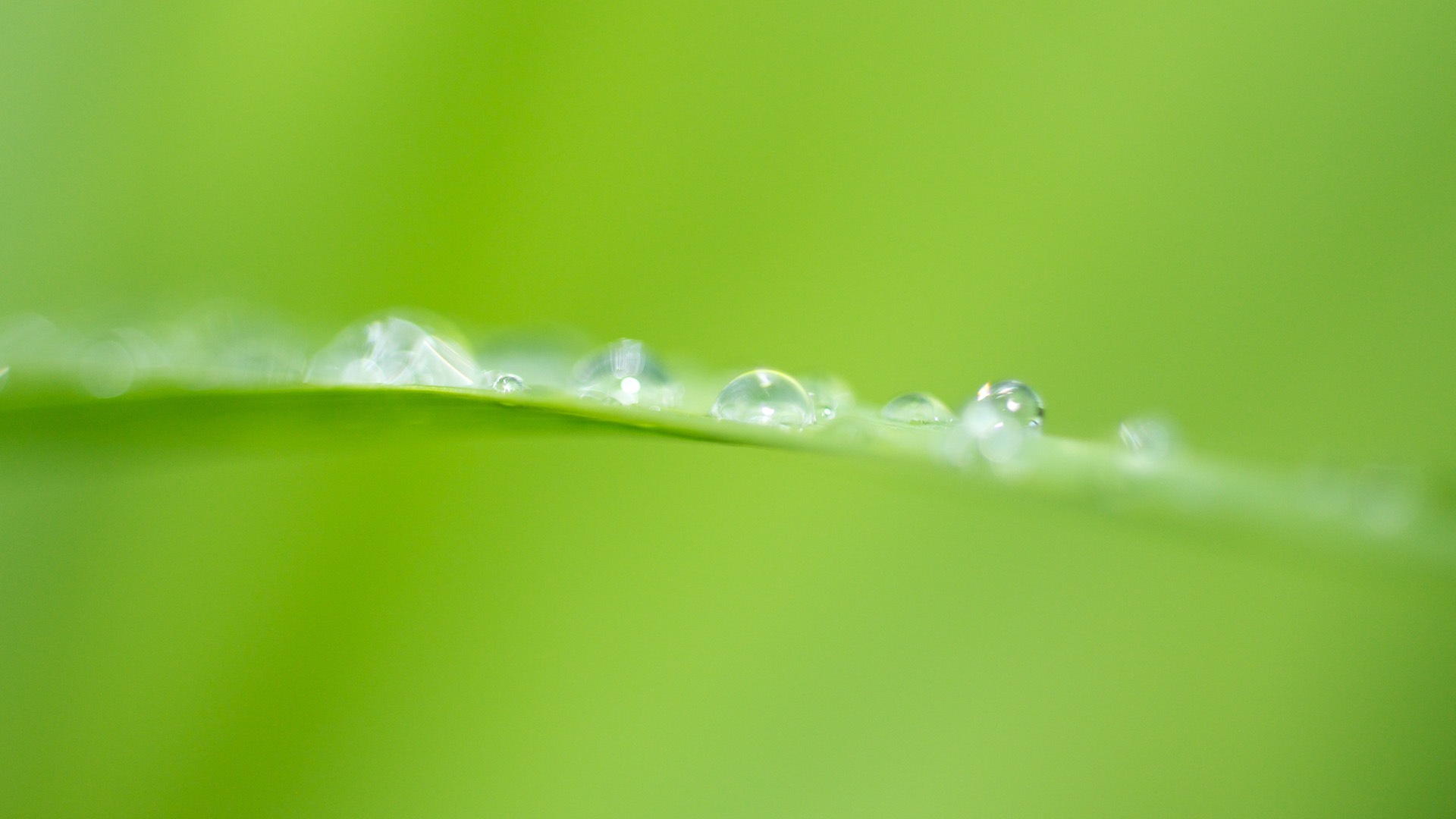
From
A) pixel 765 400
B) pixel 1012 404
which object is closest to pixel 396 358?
pixel 765 400

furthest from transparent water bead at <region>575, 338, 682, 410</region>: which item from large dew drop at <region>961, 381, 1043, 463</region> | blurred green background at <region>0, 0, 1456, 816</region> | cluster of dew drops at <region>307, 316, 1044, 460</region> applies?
blurred green background at <region>0, 0, 1456, 816</region>

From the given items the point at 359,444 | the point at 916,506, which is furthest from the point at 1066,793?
the point at 359,444

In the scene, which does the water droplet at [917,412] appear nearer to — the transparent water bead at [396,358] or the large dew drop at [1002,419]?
the large dew drop at [1002,419]

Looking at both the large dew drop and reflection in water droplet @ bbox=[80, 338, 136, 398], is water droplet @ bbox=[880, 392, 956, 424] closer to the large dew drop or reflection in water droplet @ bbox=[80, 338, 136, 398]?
the large dew drop

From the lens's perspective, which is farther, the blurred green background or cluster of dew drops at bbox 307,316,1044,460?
the blurred green background

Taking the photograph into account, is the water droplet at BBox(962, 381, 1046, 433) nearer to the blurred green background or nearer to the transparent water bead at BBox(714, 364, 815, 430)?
the transparent water bead at BBox(714, 364, 815, 430)

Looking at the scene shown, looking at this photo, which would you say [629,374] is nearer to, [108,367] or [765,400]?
[765,400]

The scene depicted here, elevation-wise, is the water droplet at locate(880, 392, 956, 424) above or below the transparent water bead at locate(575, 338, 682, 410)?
below
